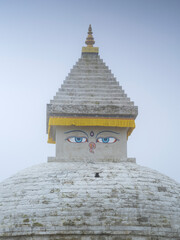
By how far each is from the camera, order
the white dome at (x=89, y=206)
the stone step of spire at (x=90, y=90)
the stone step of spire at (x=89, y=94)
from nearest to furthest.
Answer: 1. the white dome at (x=89, y=206)
2. the stone step of spire at (x=89, y=94)
3. the stone step of spire at (x=90, y=90)

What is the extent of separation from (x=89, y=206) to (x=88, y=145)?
11.3 feet

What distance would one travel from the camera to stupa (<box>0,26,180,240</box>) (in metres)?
11.1

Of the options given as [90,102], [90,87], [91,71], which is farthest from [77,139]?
[91,71]

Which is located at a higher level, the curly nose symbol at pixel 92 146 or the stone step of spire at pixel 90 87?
the stone step of spire at pixel 90 87

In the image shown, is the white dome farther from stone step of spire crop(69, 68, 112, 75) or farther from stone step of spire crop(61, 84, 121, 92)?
stone step of spire crop(69, 68, 112, 75)

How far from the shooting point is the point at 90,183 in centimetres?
1209

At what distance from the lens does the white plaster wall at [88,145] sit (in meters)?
14.4

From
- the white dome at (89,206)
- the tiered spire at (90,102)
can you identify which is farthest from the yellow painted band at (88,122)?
the white dome at (89,206)

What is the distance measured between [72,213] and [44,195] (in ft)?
3.24

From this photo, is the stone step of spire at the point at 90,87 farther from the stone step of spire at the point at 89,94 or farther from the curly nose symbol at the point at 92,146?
the curly nose symbol at the point at 92,146

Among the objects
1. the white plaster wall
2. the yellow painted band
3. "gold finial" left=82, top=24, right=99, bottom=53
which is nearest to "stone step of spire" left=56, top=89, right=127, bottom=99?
the yellow painted band

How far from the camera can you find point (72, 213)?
1123 cm

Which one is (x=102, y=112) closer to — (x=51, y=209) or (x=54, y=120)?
(x=54, y=120)

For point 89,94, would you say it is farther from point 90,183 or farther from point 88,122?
point 90,183
